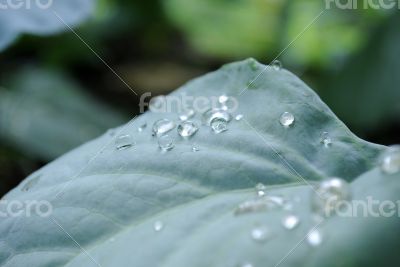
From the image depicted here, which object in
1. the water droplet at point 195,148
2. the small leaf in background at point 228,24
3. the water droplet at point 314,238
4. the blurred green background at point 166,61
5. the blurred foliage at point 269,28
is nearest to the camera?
the water droplet at point 314,238

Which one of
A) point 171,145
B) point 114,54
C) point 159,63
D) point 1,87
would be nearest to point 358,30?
point 159,63

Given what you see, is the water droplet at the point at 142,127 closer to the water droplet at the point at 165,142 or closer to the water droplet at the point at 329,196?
the water droplet at the point at 165,142

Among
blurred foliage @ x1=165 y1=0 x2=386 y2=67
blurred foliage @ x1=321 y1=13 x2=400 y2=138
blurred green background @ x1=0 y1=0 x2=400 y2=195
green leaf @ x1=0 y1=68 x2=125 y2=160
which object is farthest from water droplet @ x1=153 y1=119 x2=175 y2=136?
blurred foliage @ x1=165 y1=0 x2=386 y2=67

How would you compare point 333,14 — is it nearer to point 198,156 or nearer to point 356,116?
point 356,116

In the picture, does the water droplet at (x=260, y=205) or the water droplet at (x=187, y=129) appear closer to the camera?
the water droplet at (x=260, y=205)

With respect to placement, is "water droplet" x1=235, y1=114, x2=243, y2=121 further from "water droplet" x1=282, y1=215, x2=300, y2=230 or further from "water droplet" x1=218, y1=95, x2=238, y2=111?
"water droplet" x1=282, y1=215, x2=300, y2=230

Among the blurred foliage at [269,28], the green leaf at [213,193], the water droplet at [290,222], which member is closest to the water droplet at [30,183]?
the green leaf at [213,193]

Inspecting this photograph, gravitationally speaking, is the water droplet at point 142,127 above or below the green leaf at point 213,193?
above
